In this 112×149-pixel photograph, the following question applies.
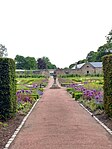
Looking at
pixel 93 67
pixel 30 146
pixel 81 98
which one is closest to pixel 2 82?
pixel 30 146

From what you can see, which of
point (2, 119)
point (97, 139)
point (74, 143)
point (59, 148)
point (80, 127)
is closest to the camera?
point (59, 148)

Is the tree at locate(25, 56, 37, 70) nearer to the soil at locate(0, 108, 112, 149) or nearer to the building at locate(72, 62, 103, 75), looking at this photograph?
the building at locate(72, 62, 103, 75)

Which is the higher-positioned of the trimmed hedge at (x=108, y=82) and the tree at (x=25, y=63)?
the tree at (x=25, y=63)

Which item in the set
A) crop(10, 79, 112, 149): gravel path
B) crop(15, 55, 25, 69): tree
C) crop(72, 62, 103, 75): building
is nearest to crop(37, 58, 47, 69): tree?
crop(15, 55, 25, 69): tree

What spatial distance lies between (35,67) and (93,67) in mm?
33116

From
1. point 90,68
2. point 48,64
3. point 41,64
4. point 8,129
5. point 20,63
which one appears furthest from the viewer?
point 48,64

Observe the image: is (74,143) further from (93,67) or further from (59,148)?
(93,67)

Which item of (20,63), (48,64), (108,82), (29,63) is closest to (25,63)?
(20,63)

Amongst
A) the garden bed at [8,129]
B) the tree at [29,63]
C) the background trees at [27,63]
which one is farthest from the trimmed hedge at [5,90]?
the tree at [29,63]

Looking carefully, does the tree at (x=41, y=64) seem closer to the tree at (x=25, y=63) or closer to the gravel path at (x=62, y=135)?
the tree at (x=25, y=63)

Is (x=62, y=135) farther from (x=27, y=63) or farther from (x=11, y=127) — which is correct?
(x=27, y=63)

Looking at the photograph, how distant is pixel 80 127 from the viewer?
10.5 metres

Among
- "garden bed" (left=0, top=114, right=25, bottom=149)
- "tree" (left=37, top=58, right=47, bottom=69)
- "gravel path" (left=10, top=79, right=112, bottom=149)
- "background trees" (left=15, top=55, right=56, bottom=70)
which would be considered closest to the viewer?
"gravel path" (left=10, top=79, right=112, bottom=149)

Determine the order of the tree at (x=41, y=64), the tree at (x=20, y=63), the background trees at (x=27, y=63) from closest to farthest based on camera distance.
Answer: the background trees at (x=27, y=63)
the tree at (x=20, y=63)
the tree at (x=41, y=64)
